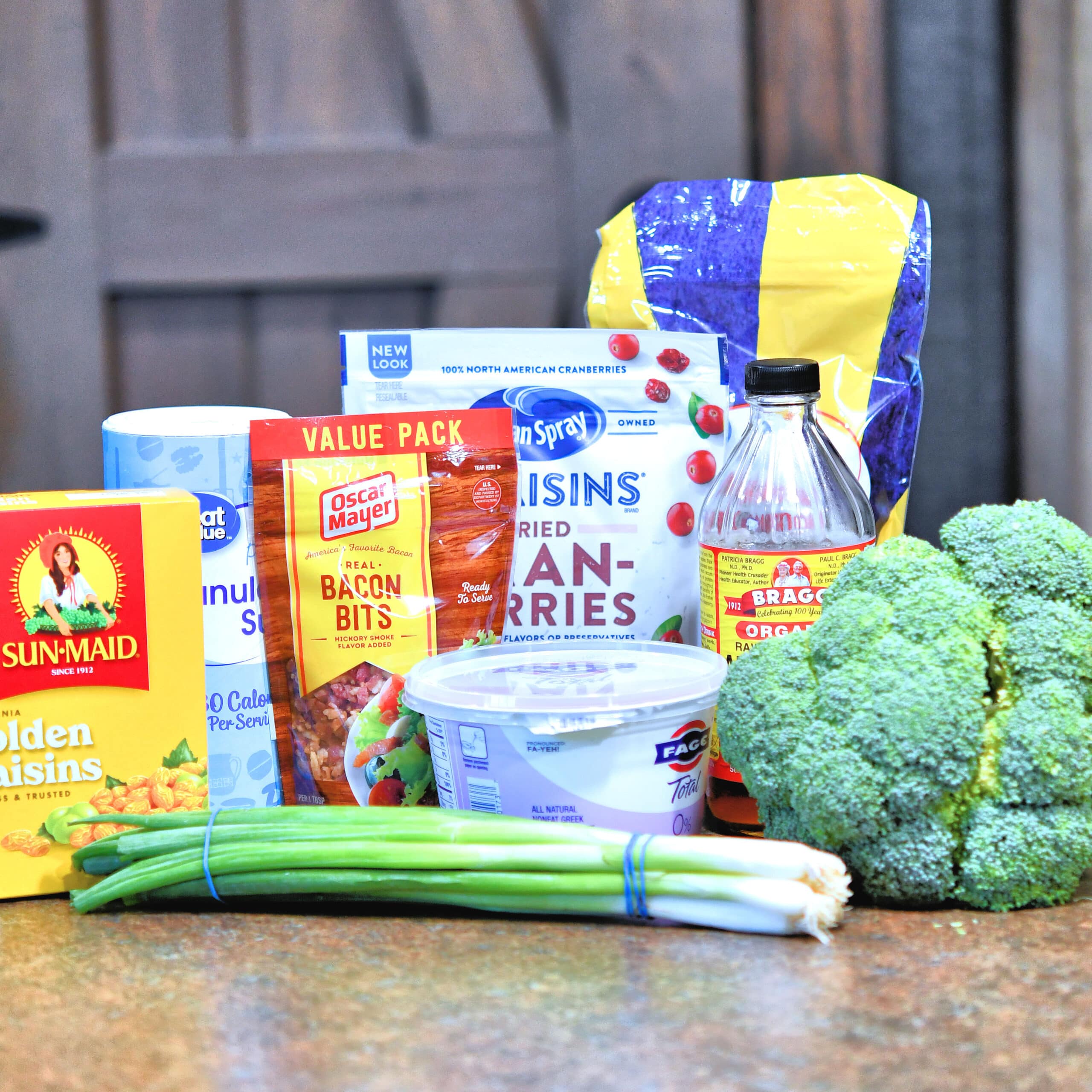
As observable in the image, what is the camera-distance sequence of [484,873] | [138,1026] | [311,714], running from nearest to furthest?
[138,1026], [484,873], [311,714]

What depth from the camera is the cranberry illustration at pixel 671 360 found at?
106cm

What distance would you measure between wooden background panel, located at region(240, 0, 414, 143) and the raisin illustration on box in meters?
0.82

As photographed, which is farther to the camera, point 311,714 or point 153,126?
point 153,126

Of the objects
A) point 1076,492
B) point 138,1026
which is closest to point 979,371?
point 1076,492

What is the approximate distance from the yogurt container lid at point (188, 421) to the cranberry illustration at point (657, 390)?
295 mm

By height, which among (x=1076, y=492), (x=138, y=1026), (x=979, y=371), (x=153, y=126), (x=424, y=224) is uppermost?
(x=153, y=126)

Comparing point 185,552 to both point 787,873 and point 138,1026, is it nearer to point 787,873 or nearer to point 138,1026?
point 138,1026

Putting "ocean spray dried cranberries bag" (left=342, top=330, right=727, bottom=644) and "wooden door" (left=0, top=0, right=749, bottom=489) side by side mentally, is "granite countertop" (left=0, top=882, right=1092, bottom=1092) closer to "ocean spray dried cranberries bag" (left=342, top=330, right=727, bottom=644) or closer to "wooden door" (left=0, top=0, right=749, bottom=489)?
"ocean spray dried cranberries bag" (left=342, top=330, right=727, bottom=644)

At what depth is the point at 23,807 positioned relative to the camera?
0.85 meters

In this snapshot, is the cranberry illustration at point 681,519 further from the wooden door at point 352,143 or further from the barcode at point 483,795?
the wooden door at point 352,143

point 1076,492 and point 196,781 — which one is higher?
point 1076,492

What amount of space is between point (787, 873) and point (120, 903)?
1.45 ft

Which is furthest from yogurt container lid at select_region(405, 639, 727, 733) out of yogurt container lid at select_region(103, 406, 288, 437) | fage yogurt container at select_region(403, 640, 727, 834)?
yogurt container lid at select_region(103, 406, 288, 437)

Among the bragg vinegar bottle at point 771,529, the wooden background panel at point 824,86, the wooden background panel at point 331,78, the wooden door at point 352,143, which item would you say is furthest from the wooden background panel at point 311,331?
the bragg vinegar bottle at point 771,529
